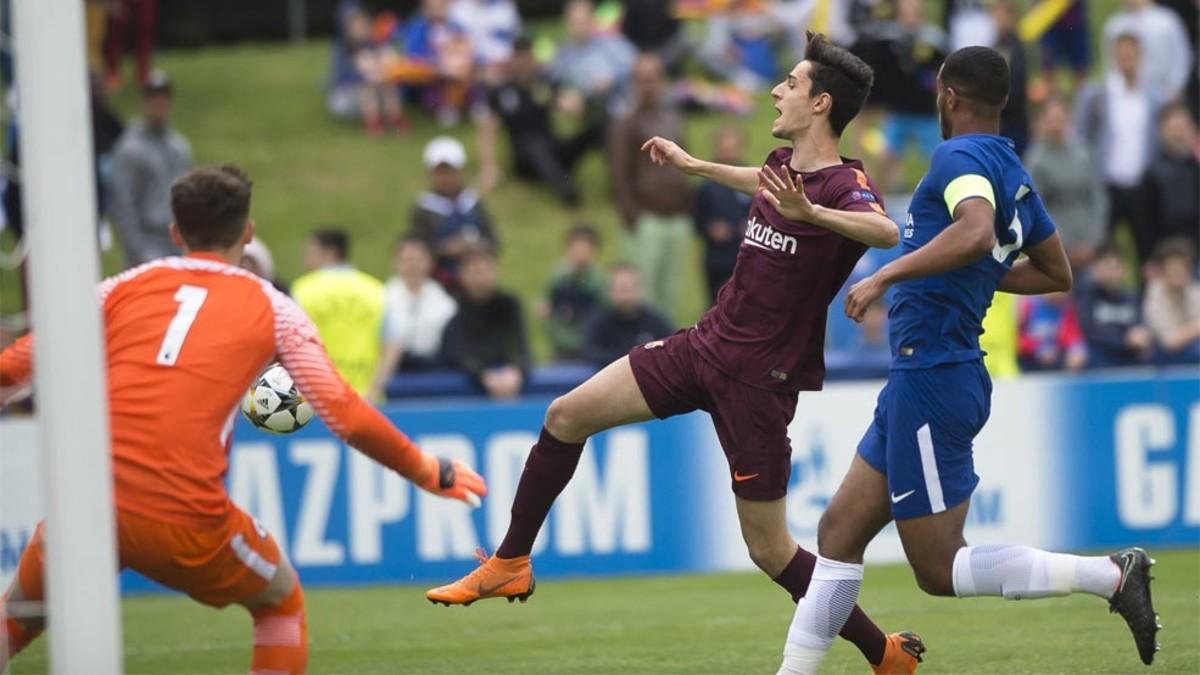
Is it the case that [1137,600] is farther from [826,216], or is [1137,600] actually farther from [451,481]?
[451,481]

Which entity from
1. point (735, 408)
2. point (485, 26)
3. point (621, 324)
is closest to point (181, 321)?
point (735, 408)

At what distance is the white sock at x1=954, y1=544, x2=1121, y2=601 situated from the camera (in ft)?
20.7

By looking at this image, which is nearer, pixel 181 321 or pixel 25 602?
pixel 181 321

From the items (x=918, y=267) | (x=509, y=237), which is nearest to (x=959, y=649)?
(x=918, y=267)

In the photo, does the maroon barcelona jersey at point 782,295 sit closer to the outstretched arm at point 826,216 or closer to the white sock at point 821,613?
the outstretched arm at point 826,216

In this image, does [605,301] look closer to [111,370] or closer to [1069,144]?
[1069,144]

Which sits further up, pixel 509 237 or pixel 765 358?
pixel 509 237

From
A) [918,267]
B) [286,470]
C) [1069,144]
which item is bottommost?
[286,470]

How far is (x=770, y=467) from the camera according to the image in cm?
683

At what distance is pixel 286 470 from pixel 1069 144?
7.23m

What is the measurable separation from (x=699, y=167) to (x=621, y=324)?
644 centimetres

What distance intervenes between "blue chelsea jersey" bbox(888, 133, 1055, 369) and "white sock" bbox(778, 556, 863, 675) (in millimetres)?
790

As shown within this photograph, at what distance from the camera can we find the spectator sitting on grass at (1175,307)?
13.8 m

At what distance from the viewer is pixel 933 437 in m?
6.32
